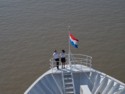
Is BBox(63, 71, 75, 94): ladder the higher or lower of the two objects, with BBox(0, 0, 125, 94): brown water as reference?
lower

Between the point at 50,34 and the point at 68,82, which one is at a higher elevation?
the point at 50,34

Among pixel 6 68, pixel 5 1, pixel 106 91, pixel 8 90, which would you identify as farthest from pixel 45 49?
pixel 5 1

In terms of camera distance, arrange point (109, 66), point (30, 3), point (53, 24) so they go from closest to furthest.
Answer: point (109, 66), point (53, 24), point (30, 3)

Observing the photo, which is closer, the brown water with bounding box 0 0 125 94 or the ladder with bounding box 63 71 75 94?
the ladder with bounding box 63 71 75 94

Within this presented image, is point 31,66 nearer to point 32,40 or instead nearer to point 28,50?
point 28,50

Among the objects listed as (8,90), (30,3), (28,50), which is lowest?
(8,90)
